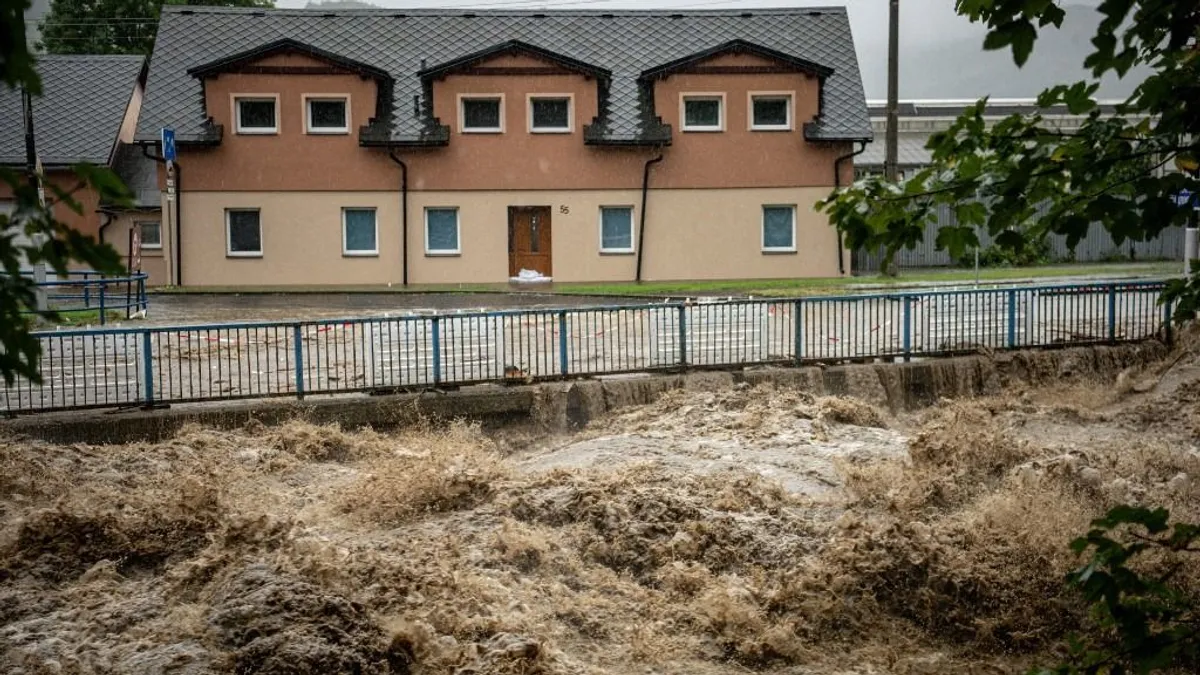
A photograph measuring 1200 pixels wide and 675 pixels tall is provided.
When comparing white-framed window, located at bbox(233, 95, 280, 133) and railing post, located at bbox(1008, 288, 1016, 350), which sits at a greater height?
white-framed window, located at bbox(233, 95, 280, 133)

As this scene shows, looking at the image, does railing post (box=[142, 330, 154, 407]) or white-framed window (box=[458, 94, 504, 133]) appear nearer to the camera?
railing post (box=[142, 330, 154, 407])

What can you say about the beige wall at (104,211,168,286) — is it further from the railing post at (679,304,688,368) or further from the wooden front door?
the railing post at (679,304,688,368)

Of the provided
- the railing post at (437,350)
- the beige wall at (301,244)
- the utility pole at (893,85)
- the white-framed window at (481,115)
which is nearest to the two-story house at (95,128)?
the beige wall at (301,244)

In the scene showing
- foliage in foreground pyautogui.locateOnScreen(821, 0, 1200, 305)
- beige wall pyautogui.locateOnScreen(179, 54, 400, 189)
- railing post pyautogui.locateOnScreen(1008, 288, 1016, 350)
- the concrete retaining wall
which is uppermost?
beige wall pyautogui.locateOnScreen(179, 54, 400, 189)

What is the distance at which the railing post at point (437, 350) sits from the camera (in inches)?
667

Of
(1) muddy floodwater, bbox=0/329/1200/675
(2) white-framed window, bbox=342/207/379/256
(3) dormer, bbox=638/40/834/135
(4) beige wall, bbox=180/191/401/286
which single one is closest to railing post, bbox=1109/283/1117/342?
(1) muddy floodwater, bbox=0/329/1200/675

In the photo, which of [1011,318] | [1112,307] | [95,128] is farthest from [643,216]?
[95,128]

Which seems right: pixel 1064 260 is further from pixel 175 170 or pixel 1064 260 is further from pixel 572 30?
pixel 175 170

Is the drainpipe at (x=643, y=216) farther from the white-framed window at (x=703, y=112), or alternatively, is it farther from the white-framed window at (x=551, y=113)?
the white-framed window at (x=551, y=113)

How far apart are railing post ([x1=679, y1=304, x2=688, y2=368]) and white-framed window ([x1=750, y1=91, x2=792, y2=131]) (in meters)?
18.9

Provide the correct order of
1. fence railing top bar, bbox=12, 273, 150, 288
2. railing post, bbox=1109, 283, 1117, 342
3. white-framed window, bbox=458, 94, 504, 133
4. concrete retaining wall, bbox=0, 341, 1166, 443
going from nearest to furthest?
fence railing top bar, bbox=12, 273, 150, 288
concrete retaining wall, bbox=0, 341, 1166, 443
railing post, bbox=1109, 283, 1117, 342
white-framed window, bbox=458, 94, 504, 133

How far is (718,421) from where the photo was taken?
17016 millimetres

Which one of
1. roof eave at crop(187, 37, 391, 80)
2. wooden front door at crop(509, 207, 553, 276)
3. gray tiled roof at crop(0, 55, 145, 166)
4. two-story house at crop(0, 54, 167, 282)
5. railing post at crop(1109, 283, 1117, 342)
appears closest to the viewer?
railing post at crop(1109, 283, 1117, 342)

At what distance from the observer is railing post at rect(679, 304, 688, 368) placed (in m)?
18.2
